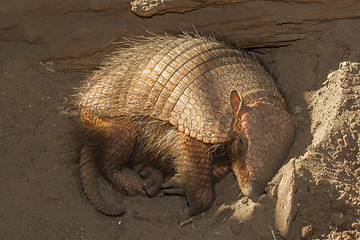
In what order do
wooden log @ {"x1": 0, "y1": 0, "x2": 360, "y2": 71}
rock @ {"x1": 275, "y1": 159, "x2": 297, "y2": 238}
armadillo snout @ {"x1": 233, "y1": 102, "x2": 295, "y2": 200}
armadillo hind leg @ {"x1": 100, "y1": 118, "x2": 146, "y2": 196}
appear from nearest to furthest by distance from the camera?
1. rock @ {"x1": 275, "y1": 159, "x2": 297, "y2": 238}
2. armadillo snout @ {"x1": 233, "y1": 102, "x2": 295, "y2": 200}
3. wooden log @ {"x1": 0, "y1": 0, "x2": 360, "y2": 71}
4. armadillo hind leg @ {"x1": 100, "y1": 118, "x2": 146, "y2": 196}

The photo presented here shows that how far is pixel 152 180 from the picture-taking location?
480cm

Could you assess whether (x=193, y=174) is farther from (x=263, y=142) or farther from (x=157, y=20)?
(x=157, y=20)

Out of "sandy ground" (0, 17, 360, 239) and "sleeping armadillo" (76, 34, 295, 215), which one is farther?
"sleeping armadillo" (76, 34, 295, 215)

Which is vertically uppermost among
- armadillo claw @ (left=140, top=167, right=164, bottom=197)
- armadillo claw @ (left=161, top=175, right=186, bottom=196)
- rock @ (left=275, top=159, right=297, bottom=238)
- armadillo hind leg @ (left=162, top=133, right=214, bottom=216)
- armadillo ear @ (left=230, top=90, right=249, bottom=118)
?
armadillo ear @ (left=230, top=90, right=249, bottom=118)

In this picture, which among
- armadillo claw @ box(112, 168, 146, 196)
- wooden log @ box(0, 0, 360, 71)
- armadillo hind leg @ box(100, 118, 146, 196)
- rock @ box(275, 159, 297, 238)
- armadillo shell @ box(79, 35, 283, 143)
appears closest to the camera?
rock @ box(275, 159, 297, 238)

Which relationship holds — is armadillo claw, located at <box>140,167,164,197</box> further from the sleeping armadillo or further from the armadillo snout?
the armadillo snout

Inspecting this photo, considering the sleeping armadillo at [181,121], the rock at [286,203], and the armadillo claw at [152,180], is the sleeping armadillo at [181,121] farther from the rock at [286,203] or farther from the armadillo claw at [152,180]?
the rock at [286,203]

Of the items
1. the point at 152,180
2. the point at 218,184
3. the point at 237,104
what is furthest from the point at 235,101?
the point at 152,180

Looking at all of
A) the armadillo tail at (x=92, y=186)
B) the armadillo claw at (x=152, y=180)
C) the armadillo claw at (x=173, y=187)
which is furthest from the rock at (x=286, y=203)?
the armadillo tail at (x=92, y=186)

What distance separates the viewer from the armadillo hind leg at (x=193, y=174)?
4.32m

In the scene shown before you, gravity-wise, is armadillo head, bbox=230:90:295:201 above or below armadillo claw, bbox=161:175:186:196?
above

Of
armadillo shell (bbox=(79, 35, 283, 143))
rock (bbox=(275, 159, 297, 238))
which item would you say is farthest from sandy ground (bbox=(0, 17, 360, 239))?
armadillo shell (bbox=(79, 35, 283, 143))

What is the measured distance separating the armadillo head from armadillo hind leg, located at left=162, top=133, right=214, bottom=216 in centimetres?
53

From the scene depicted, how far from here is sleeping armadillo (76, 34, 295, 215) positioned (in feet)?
12.8
